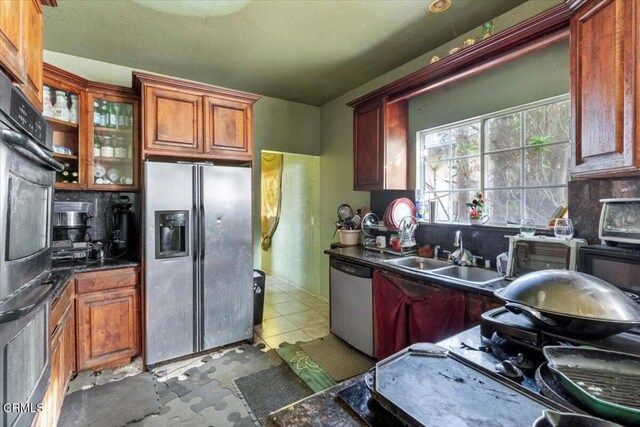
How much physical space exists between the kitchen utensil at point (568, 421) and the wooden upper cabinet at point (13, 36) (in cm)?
195

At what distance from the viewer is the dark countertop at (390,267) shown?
173cm

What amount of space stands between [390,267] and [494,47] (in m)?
1.64

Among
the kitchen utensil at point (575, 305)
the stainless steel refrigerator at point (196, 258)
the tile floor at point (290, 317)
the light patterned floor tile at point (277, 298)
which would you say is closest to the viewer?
the kitchen utensil at point (575, 305)

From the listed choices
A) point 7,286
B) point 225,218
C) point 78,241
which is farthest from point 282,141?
point 7,286

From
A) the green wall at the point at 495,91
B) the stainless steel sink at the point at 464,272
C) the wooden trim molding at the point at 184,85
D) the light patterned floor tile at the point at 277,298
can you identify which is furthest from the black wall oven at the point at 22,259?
the light patterned floor tile at the point at 277,298

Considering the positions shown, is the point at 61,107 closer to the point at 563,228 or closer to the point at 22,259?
the point at 22,259

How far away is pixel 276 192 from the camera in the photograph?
206 inches

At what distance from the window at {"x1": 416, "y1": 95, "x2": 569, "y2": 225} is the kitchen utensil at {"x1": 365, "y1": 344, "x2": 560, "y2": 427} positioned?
5.82 feet

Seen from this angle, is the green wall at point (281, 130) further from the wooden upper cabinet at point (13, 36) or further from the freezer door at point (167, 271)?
the wooden upper cabinet at point (13, 36)

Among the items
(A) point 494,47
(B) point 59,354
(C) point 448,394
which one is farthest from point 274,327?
(A) point 494,47

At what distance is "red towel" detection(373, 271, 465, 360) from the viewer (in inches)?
73.1

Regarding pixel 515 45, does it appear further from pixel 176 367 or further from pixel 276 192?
pixel 276 192

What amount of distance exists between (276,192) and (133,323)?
313 cm

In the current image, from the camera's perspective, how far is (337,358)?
2.61m
